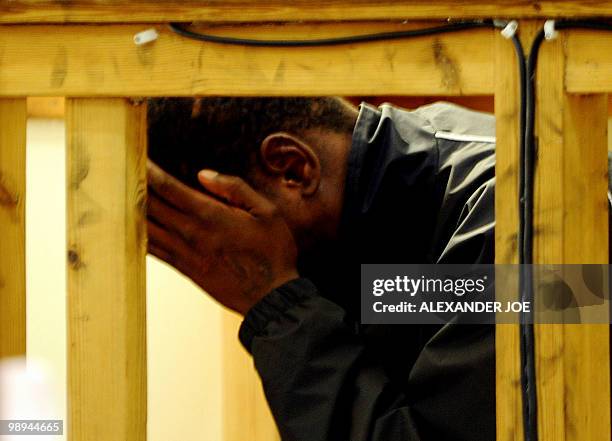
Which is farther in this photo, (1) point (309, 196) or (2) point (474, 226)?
(1) point (309, 196)

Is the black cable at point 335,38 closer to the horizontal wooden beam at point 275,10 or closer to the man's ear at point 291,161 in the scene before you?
the horizontal wooden beam at point 275,10

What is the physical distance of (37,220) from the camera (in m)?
2.17

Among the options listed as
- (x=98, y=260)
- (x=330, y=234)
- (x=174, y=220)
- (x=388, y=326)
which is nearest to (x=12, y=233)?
(x=98, y=260)

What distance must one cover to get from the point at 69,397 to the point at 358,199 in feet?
1.71

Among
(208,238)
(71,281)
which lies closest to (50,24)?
(71,281)

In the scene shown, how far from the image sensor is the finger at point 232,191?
1176 millimetres

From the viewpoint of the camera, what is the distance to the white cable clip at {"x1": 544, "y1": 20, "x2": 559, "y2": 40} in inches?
33.7

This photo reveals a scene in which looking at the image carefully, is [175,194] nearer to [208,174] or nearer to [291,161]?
[208,174]

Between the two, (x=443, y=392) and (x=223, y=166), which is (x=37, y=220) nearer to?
(x=223, y=166)

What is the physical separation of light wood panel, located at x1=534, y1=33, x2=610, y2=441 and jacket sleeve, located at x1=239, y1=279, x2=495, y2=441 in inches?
6.9

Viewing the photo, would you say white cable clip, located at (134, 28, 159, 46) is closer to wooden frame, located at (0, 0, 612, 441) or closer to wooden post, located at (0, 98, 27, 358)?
wooden frame, located at (0, 0, 612, 441)

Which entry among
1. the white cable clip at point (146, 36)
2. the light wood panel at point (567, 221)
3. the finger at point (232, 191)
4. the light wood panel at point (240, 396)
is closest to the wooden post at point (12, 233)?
the white cable clip at point (146, 36)

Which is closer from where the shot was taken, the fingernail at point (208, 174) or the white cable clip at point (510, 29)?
the white cable clip at point (510, 29)

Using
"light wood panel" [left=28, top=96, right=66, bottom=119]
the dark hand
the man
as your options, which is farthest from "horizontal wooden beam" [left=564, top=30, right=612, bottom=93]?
"light wood panel" [left=28, top=96, right=66, bottom=119]
